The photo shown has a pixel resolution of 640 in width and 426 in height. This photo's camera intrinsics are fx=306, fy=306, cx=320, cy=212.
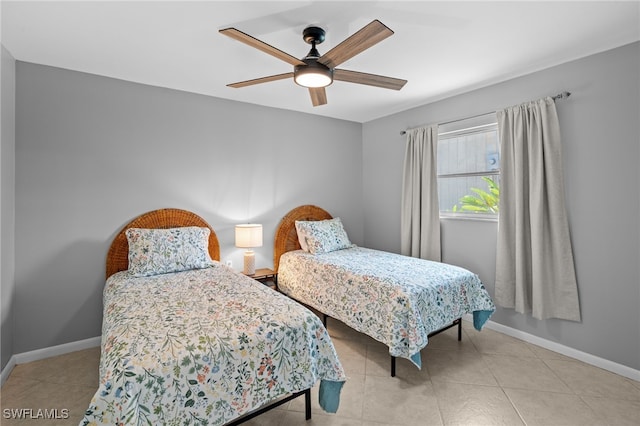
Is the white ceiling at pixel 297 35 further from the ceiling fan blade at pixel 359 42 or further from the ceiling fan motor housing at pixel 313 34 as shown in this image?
the ceiling fan blade at pixel 359 42

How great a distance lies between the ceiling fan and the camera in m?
1.64

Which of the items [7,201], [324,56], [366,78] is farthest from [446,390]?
[7,201]

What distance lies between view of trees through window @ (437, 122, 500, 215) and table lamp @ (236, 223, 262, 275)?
2.21 m

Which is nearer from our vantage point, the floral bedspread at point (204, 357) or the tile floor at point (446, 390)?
the floral bedspread at point (204, 357)

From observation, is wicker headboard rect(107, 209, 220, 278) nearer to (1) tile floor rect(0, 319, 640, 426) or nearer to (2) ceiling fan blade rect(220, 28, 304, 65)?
(1) tile floor rect(0, 319, 640, 426)

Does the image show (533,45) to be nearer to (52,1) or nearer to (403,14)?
(403,14)

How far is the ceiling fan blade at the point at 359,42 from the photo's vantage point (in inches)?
61.9

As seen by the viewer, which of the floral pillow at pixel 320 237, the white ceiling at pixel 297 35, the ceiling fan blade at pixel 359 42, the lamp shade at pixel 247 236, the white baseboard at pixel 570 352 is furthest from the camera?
the floral pillow at pixel 320 237

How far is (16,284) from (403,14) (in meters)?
3.63

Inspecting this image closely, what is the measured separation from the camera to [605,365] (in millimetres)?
2439

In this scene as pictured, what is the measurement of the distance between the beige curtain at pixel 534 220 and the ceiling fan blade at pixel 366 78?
54.9 inches

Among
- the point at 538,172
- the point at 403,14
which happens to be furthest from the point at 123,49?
the point at 538,172

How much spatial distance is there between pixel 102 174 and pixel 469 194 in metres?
3.78

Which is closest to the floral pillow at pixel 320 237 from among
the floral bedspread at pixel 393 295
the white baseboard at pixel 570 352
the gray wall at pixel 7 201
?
the floral bedspread at pixel 393 295
